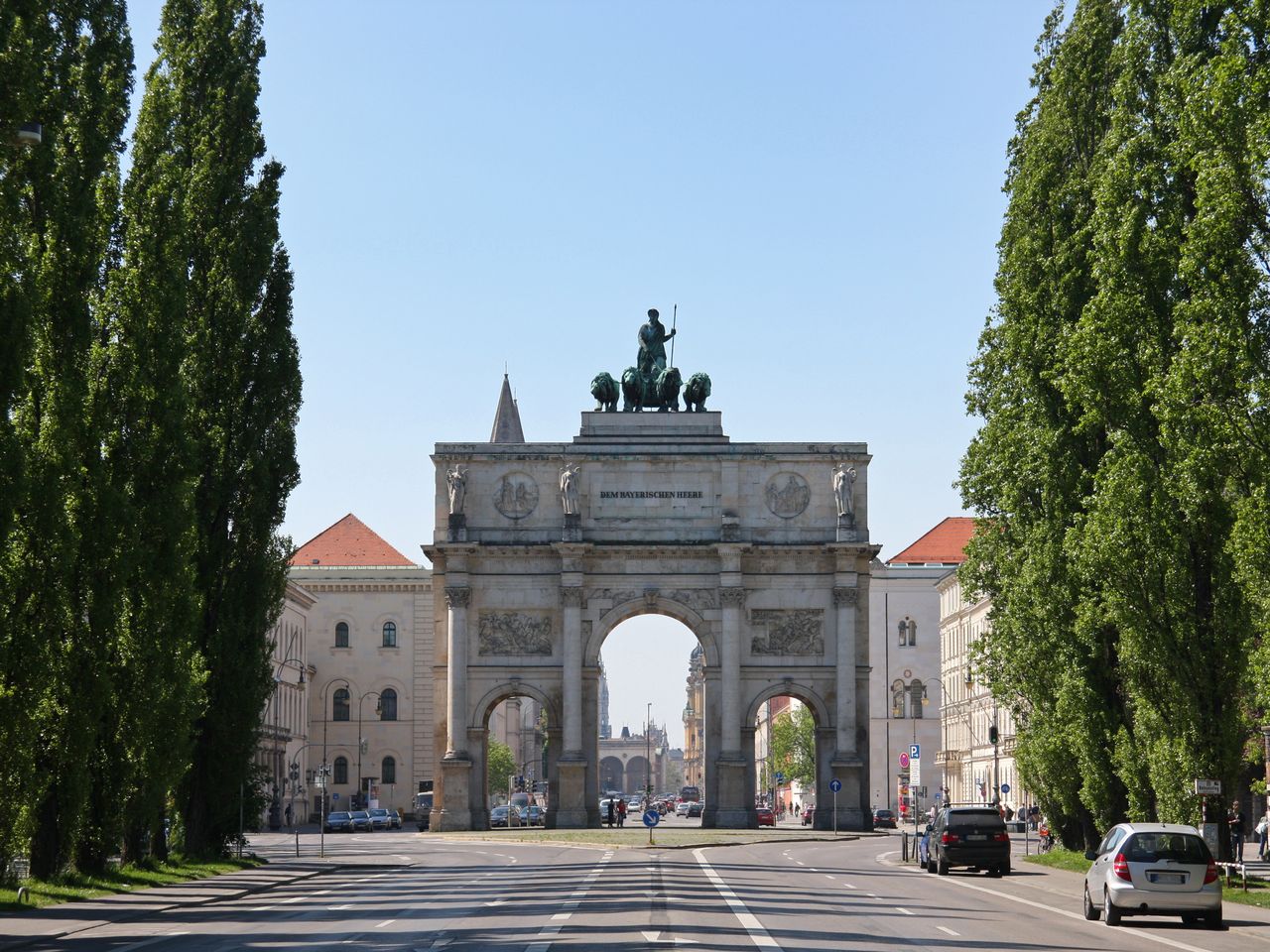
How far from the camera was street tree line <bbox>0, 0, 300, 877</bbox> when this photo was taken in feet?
98.9

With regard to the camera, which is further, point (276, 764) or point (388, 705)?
point (388, 705)

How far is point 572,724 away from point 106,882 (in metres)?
43.8

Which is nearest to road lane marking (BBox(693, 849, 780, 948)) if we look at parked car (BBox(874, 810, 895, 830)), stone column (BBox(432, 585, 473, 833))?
stone column (BBox(432, 585, 473, 833))

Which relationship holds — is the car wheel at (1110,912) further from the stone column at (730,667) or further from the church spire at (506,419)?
the church spire at (506,419)

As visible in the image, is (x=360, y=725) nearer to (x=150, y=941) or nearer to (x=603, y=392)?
(x=603, y=392)

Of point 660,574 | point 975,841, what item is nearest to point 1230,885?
point 975,841

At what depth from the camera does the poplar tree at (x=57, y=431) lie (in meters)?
27.5

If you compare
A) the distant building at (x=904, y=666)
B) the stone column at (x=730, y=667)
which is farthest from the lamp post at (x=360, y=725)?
the stone column at (x=730, y=667)

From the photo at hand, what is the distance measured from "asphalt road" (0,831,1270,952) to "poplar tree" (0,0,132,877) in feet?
11.8

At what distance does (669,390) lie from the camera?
270 feet

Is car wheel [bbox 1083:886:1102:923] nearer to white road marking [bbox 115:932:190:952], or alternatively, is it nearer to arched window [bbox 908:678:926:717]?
white road marking [bbox 115:932:190:952]

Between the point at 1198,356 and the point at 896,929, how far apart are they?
1055 centimetres

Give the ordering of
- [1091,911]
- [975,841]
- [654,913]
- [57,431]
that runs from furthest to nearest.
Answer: [975,841], [57,431], [1091,911], [654,913]

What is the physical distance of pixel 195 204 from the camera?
4425cm
